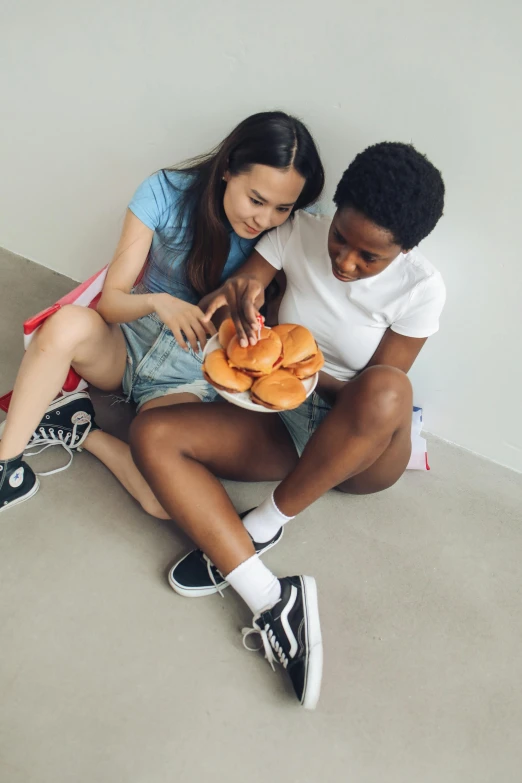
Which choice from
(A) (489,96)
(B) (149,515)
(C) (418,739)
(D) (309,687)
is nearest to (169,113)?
(A) (489,96)

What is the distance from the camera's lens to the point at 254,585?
41.8 inches

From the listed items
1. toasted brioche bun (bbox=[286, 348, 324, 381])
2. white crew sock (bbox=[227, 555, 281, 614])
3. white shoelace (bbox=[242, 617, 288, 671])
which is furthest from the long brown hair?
white shoelace (bbox=[242, 617, 288, 671])

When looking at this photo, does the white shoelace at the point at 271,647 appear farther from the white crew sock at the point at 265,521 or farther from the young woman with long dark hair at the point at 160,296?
the young woman with long dark hair at the point at 160,296

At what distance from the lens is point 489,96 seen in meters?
1.05

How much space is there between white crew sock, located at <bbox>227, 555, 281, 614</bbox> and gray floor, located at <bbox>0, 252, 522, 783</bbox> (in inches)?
2.8

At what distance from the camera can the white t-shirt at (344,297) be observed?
108 cm

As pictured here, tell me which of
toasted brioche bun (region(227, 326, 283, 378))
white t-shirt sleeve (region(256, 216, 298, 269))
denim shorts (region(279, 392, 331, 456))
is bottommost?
denim shorts (region(279, 392, 331, 456))

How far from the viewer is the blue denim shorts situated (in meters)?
1.27

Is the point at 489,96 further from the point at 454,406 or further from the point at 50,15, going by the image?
the point at 50,15

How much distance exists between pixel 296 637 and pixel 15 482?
2.07ft

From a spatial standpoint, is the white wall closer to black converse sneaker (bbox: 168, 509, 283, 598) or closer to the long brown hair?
the long brown hair

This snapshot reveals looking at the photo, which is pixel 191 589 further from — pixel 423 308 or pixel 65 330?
pixel 423 308

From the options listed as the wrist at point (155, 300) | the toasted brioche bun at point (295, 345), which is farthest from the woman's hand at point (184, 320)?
the toasted brioche bun at point (295, 345)

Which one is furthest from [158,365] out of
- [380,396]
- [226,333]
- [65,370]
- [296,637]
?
[296,637]
